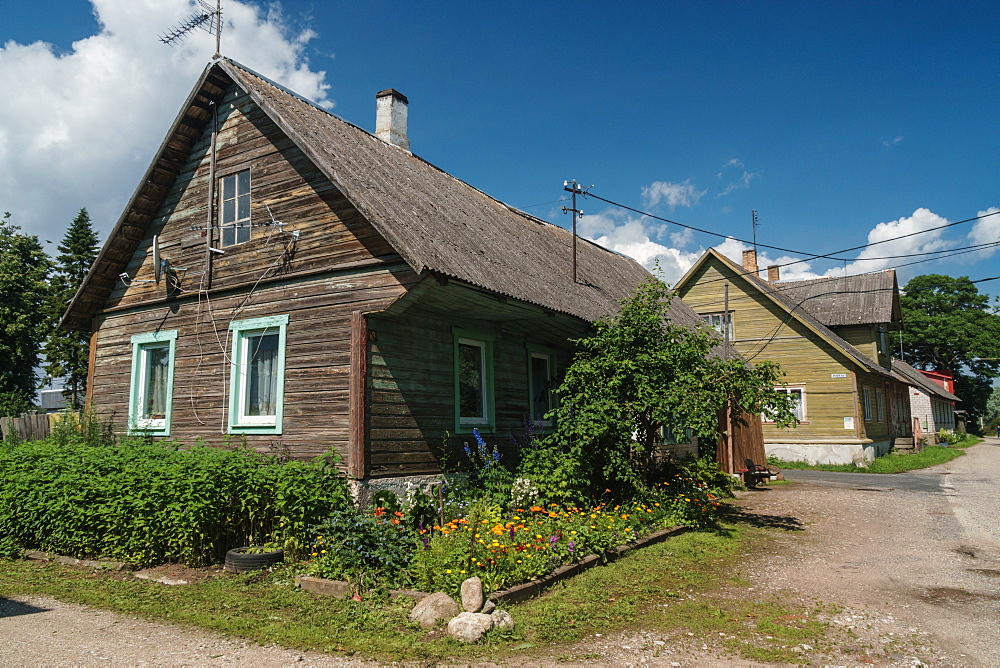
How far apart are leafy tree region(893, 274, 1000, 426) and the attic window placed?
62504mm

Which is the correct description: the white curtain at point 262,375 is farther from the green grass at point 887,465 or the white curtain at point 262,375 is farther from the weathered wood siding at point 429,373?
the green grass at point 887,465

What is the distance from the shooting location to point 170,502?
817 cm

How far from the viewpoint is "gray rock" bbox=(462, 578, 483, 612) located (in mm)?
6250

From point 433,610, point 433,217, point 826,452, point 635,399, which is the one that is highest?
point 433,217

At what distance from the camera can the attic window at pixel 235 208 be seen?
11648 mm

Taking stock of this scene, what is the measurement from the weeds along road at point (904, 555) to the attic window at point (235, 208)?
378 inches

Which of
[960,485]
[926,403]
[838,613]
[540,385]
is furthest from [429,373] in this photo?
[926,403]

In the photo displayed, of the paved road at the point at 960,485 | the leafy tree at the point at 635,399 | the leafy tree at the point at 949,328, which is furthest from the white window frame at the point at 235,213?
the leafy tree at the point at 949,328

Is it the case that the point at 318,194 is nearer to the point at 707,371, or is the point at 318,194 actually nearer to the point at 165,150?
the point at 165,150

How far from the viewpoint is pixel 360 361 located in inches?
371

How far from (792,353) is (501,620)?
2376cm

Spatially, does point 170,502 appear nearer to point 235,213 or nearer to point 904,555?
point 235,213

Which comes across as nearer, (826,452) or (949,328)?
(826,452)

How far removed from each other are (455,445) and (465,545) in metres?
3.63
